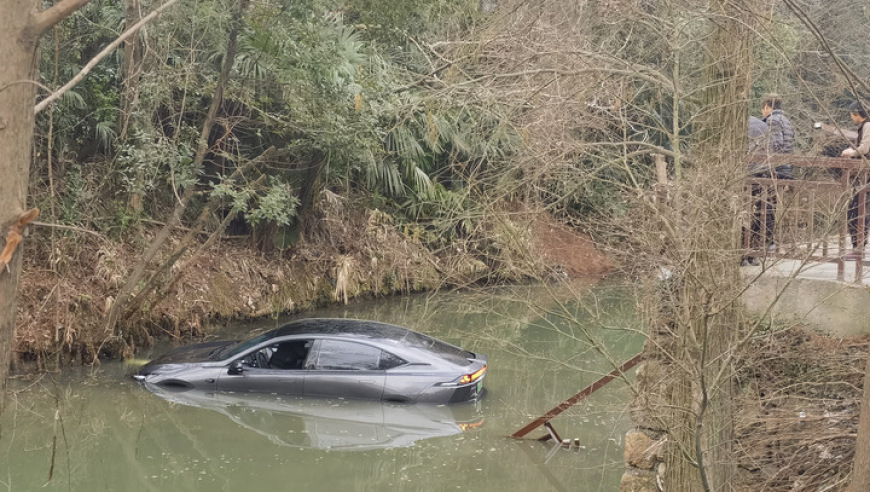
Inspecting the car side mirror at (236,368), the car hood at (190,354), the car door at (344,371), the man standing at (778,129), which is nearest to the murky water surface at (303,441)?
the car door at (344,371)

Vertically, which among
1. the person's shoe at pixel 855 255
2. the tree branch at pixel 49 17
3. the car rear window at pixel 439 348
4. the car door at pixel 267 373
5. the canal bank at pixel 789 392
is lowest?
the car door at pixel 267 373

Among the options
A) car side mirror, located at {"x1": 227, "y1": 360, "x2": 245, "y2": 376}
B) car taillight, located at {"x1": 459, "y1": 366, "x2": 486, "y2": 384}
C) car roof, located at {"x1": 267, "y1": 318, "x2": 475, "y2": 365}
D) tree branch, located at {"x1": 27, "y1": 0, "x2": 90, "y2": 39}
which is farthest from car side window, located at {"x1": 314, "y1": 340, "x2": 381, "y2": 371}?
tree branch, located at {"x1": 27, "y1": 0, "x2": 90, "y2": 39}

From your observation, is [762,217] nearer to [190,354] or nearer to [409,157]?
[190,354]

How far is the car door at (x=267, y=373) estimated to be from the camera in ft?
43.6

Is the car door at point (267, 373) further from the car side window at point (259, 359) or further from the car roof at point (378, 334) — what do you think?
the car roof at point (378, 334)

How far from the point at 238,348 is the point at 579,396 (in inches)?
236

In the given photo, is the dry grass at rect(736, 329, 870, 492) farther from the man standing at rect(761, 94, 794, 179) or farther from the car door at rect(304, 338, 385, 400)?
the car door at rect(304, 338, 385, 400)

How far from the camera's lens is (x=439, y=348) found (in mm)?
13516

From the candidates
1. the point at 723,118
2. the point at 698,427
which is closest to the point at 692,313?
the point at 698,427

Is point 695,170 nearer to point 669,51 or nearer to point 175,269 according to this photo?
point 669,51

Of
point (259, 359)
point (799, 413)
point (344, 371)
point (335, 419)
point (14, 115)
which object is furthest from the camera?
point (259, 359)

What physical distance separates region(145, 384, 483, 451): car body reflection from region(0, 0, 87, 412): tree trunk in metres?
8.09

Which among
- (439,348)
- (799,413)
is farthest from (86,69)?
(439,348)

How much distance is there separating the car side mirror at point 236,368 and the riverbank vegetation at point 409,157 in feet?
9.68
